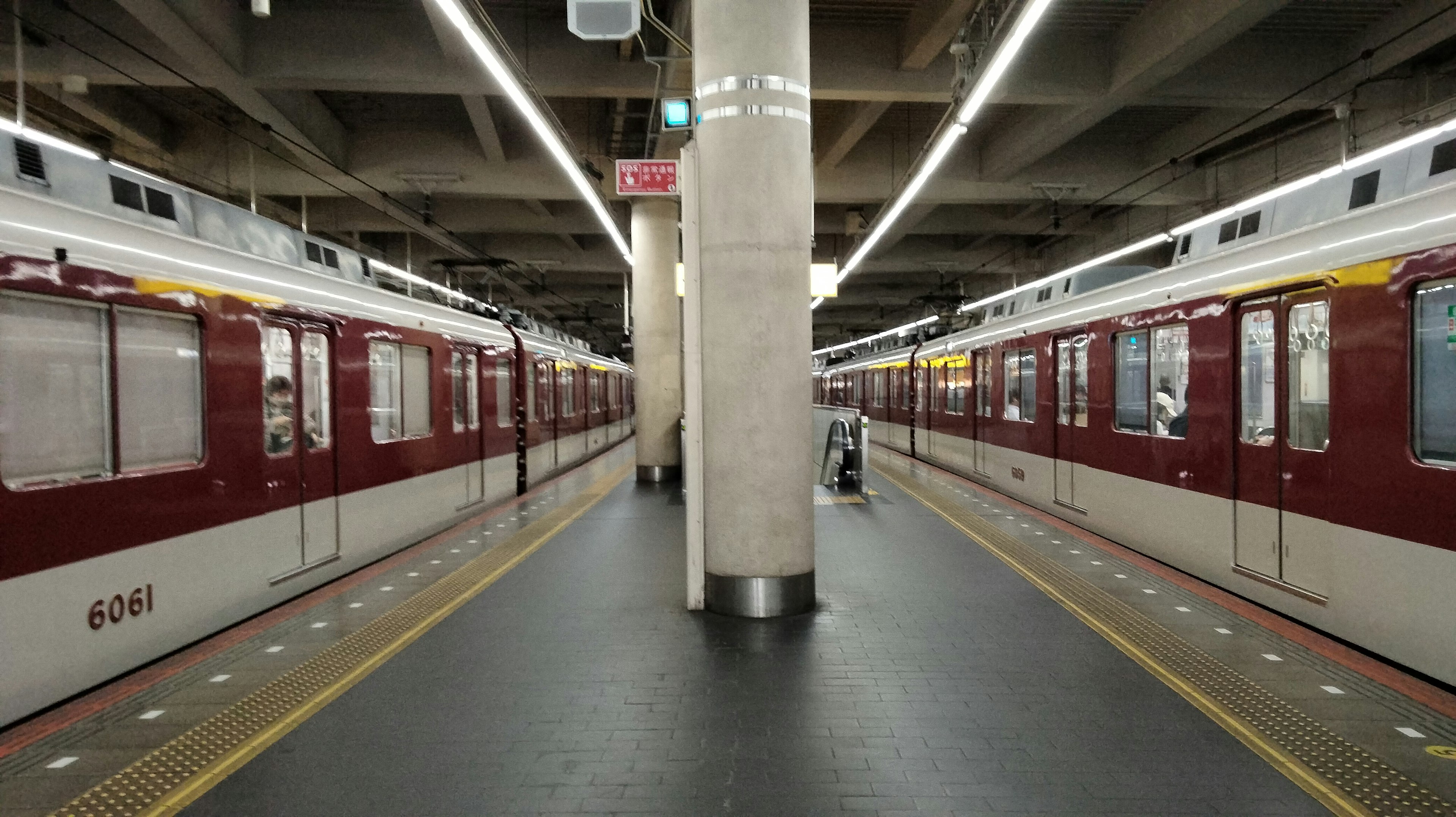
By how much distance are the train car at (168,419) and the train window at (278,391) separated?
0.06ft

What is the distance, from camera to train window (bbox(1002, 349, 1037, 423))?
10.5 m

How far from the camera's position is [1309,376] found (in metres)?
5.25

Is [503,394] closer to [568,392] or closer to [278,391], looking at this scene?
[568,392]

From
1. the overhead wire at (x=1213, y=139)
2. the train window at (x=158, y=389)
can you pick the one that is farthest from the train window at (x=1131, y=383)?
the train window at (x=158, y=389)

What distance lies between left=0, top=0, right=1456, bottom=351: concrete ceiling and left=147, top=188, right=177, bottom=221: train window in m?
1.19

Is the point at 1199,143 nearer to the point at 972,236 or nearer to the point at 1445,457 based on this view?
the point at 972,236

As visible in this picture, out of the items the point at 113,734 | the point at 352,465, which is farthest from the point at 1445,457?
the point at 352,465

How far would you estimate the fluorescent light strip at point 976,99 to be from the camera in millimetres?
5816

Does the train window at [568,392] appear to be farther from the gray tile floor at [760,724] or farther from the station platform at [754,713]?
the gray tile floor at [760,724]

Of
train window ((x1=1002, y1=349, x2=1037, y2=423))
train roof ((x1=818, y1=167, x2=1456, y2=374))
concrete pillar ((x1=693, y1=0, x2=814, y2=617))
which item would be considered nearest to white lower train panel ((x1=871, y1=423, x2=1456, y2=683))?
train roof ((x1=818, y1=167, x2=1456, y2=374))

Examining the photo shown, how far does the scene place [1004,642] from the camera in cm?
513

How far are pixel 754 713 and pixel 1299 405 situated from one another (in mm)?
4049

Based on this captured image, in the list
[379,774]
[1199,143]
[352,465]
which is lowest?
[379,774]

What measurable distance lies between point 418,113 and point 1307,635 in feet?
41.7
